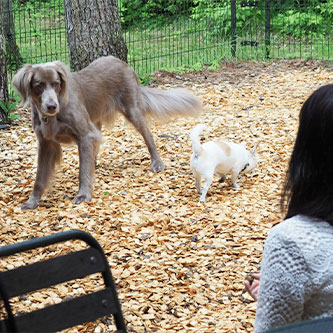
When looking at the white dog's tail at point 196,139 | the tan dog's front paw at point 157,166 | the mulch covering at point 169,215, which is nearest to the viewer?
the mulch covering at point 169,215

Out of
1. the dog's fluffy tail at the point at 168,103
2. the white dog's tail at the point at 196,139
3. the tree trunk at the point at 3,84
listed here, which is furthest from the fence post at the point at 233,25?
the white dog's tail at the point at 196,139

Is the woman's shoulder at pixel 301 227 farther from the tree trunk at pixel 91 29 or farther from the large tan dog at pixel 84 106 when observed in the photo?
the tree trunk at pixel 91 29

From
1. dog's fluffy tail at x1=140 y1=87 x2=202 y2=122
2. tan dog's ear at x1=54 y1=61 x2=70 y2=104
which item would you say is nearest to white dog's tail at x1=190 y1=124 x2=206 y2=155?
tan dog's ear at x1=54 y1=61 x2=70 y2=104

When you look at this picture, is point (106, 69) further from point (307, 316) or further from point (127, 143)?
point (307, 316)

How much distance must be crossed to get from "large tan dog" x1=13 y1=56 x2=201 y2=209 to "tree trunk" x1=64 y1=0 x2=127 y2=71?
174cm

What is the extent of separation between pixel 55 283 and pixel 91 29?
6.46m

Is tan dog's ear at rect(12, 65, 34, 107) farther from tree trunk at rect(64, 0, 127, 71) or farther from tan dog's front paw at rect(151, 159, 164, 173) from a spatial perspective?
tree trunk at rect(64, 0, 127, 71)

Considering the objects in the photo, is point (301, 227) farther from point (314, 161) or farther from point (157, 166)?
point (157, 166)

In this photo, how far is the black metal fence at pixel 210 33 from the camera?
32.7 ft

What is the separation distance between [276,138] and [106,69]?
6.31 ft

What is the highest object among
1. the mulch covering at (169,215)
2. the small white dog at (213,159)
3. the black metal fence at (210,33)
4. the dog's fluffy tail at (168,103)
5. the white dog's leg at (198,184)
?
the black metal fence at (210,33)

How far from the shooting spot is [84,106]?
543 cm

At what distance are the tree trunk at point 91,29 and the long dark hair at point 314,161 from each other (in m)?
6.32

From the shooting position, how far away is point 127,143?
262 inches
